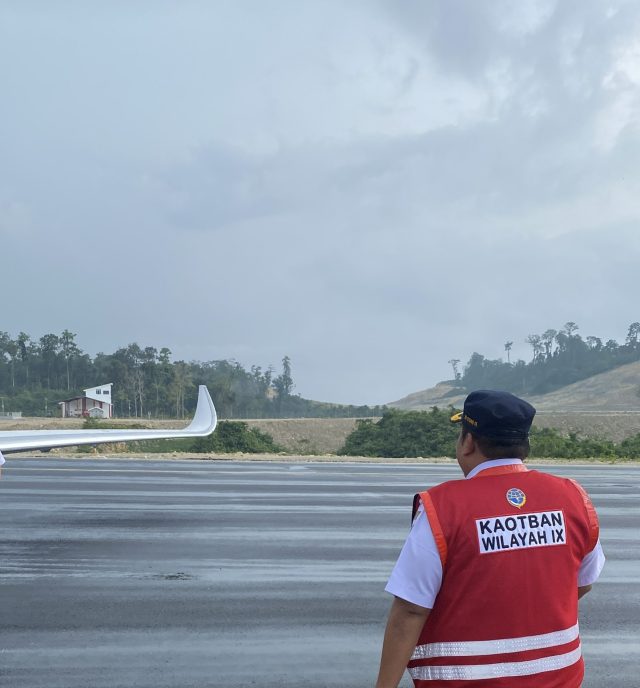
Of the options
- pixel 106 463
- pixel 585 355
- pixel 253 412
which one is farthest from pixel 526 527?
pixel 585 355

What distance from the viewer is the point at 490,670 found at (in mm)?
3080

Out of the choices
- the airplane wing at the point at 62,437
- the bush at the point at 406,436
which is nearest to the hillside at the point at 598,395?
the bush at the point at 406,436

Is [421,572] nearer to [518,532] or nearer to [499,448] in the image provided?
[518,532]

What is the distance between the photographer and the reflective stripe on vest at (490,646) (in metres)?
3.08

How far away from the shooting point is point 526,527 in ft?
10.2

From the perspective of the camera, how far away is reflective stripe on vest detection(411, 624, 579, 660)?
3082 mm

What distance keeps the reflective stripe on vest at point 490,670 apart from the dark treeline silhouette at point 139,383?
96.4 m

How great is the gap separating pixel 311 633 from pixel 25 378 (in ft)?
386

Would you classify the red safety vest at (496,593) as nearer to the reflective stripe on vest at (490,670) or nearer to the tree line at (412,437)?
the reflective stripe on vest at (490,670)

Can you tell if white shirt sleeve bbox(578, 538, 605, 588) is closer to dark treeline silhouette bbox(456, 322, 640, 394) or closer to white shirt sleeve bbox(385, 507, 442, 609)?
white shirt sleeve bbox(385, 507, 442, 609)

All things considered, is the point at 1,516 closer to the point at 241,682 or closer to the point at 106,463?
the point at 241,682

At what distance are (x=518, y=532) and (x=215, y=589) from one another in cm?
680

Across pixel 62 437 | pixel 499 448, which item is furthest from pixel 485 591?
pixel 62 437

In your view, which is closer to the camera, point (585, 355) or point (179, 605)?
point (179, 605)
